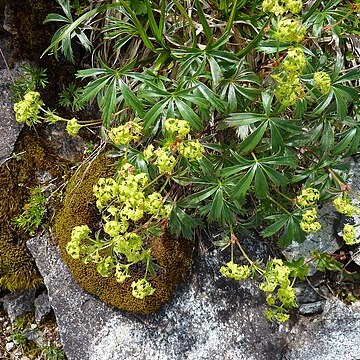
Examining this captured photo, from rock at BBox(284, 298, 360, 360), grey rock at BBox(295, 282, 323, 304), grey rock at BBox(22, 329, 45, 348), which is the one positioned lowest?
grey rock at BBox(22, 329, 45, 348)

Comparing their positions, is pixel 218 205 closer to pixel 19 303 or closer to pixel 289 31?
pixel 289 31

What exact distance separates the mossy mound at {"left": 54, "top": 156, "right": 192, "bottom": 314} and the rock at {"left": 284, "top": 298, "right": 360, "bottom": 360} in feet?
2.16

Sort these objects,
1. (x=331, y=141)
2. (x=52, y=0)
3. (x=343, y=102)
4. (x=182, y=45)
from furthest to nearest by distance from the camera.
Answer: (x=52, y=0), (x=182, y=45), (x=331, y=141), (x=343, y=102)

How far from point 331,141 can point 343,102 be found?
0.22m

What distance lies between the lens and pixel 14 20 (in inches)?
103

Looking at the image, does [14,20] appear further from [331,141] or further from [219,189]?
[331,141]

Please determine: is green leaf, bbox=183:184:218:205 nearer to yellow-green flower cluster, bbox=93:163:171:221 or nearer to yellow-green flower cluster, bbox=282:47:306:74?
yellow-green flower cluster, bbox=93:163:171:221

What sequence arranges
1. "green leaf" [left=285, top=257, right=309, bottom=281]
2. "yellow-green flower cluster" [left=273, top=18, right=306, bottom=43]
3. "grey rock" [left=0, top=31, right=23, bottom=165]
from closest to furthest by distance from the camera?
1. "yellow-green flower cluster" [left=273, top=18, right=306, bottom=43]
2. "green leaf" [left=285, top=257, right=309, bottom=281]
3. "grey rock" [left=0, top=31, right=23, bottom=165]

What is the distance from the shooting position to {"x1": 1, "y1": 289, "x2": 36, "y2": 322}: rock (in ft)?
9.66

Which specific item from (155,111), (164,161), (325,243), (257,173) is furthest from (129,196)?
(325,243)

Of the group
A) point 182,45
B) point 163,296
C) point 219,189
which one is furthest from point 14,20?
point 163,296

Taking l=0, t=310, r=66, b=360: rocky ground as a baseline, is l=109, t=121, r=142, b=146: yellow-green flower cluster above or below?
above

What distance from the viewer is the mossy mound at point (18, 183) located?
2.76 meters

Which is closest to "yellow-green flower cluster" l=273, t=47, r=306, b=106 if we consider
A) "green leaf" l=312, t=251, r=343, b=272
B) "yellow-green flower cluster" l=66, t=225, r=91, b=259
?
"yellow-green flower cluster" l=66, t=225, r=91, b=259
